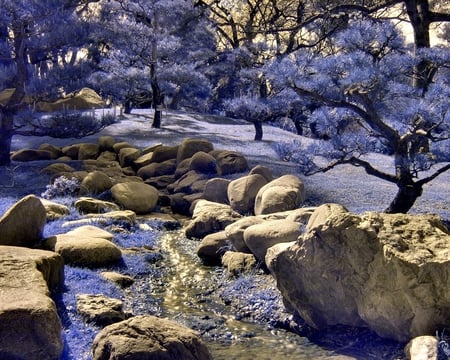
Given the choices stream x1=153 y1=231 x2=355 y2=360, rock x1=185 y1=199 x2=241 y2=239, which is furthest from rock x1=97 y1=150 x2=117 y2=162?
stream x1=153 y1=231 x2=355 y2=360

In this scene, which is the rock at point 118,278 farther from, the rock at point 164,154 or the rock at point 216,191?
the rock at point 164,154

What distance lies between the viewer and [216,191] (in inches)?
301

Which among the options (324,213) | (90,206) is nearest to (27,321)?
(324,213)

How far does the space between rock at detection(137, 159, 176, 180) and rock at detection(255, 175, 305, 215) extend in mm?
2732

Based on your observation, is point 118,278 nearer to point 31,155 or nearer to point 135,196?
point 135,196

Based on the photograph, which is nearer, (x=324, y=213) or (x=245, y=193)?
(x=324, y=213)

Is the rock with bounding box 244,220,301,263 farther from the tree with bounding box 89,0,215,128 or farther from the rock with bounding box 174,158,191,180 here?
the tree with bounding box 89,0,215,128

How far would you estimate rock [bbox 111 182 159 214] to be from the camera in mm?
7574

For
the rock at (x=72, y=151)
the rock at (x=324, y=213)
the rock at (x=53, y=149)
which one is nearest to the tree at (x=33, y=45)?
the rock at (x=53, y=149)

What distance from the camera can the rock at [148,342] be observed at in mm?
2717

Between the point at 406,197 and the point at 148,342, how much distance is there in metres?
3.55

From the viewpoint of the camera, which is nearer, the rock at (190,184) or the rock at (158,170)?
the rock at (190,184)

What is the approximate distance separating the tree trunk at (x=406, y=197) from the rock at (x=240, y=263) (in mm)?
1539

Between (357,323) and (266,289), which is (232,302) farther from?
(357,323)
